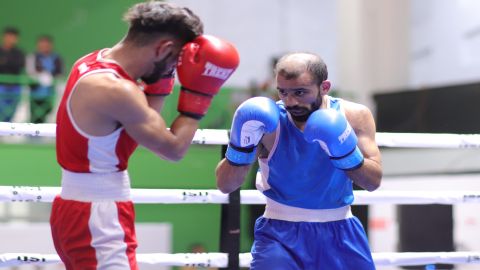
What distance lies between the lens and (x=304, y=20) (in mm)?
11016

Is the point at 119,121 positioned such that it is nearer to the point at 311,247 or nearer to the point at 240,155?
the point at 240,155

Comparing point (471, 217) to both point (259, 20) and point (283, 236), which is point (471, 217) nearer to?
point (283, 236)

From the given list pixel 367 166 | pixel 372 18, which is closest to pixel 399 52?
pixel 372 18

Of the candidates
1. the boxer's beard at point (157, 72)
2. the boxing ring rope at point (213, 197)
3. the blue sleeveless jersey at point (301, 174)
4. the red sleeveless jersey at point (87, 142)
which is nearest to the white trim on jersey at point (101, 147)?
the red sleeveless jersey at point (87, 142)

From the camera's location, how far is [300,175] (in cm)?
255

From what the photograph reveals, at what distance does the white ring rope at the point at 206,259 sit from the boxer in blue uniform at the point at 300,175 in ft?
1.38

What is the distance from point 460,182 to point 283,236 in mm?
4010

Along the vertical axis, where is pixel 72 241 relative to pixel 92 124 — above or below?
below

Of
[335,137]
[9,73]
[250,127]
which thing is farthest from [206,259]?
[9,73]

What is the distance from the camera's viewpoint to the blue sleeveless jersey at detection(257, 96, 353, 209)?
8.39 feet

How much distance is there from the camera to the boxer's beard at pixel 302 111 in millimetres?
2533

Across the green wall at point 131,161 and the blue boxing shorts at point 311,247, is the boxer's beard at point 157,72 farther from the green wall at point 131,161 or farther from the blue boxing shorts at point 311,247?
the green wall at point 131,161

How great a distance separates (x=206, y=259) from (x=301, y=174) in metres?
0.63

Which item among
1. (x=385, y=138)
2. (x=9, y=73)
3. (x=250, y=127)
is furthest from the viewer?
(x=9, y=73)
